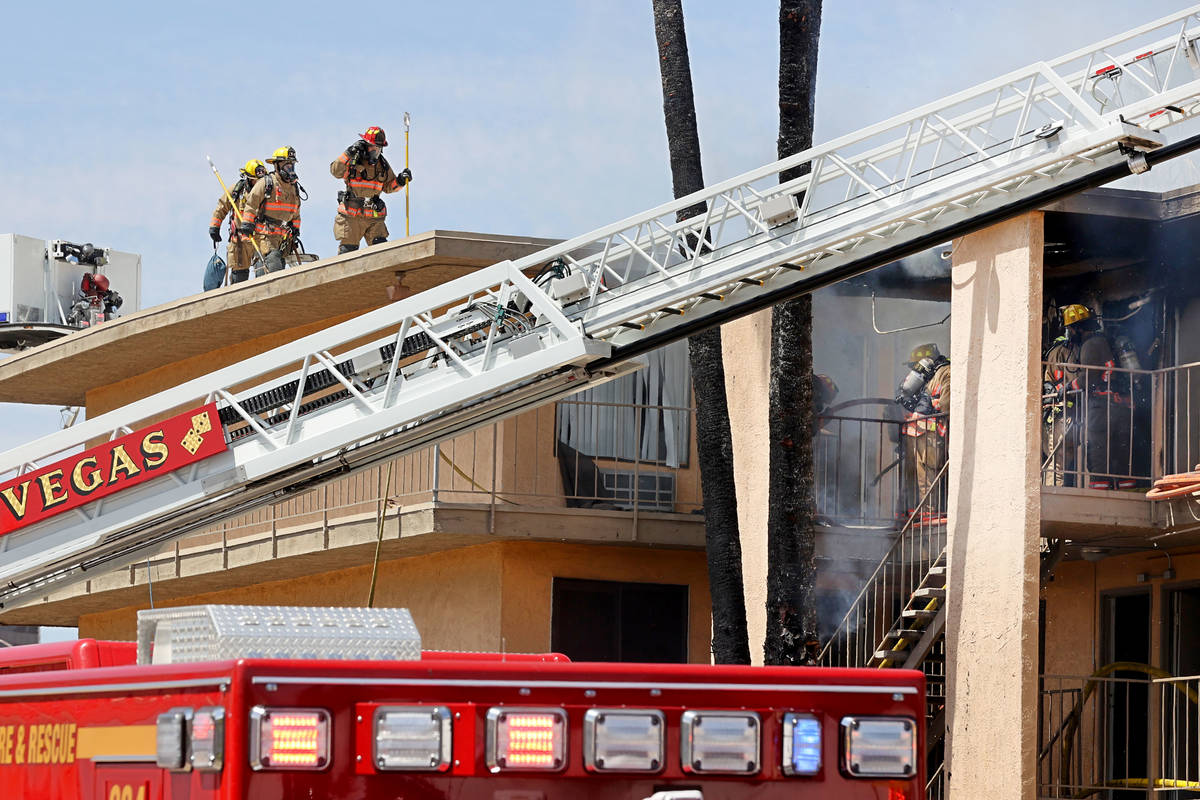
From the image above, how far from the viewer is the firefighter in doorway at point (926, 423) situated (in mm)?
15734

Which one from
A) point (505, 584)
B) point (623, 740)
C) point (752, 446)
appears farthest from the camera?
point (505, 584)

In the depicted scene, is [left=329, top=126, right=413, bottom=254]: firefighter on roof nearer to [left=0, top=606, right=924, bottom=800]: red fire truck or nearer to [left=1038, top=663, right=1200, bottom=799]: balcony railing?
[left=1038, top=663, right=1200, bottom=799]: balcony railing

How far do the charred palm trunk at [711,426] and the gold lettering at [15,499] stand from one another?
5.45m

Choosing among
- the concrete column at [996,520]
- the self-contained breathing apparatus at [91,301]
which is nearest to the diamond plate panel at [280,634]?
the concrete column at [996,520]

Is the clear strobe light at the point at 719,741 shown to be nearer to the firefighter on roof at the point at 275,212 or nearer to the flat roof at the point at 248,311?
the flat roof at the point at 248,311

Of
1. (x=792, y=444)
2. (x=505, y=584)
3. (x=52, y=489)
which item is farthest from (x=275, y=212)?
(x=792, y=444)

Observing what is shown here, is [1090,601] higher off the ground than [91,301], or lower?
lower

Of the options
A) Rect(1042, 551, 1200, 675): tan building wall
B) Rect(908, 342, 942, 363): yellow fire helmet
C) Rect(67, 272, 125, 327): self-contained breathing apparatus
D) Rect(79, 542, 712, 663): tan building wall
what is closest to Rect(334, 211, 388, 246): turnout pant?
Rect(79, 542, 712, 663): tan building wall

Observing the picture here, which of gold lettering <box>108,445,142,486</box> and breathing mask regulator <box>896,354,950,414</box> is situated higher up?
breathing mask regulator <box>896,354,950,414</box>

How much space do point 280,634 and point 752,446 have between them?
1156 cm

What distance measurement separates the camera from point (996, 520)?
526 inches

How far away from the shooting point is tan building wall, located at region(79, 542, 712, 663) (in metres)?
17.2

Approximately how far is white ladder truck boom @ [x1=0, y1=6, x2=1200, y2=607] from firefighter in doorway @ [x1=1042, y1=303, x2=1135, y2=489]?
3.44 m

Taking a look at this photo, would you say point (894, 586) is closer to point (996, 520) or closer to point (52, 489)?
point (996, 520)
